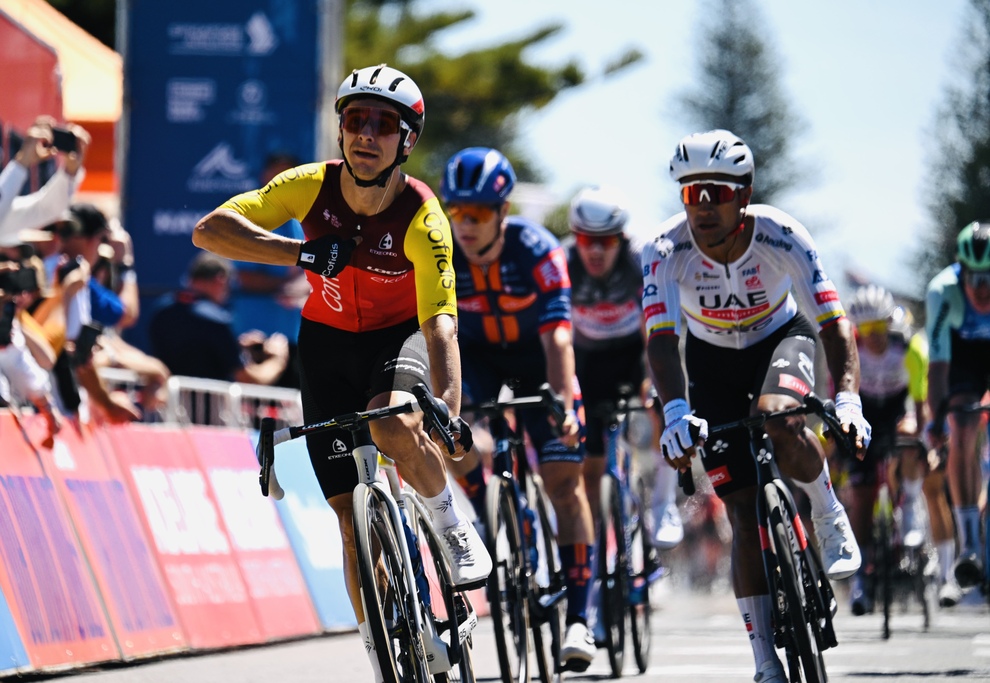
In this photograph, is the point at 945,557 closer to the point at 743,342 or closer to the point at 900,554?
the point at 900,554

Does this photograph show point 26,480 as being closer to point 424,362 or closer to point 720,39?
point 424,362

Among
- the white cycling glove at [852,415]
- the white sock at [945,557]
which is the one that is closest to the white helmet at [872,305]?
the white sock at [945,557]

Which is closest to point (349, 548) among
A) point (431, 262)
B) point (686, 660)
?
point (431, 262)

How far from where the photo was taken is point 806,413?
672cm

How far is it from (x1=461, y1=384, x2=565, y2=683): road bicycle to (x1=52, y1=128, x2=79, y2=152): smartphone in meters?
3.22

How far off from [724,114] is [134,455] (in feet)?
189

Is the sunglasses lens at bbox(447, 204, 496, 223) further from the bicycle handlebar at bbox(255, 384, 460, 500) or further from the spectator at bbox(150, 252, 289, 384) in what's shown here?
the spectator at bbox(150, 252, 289, 384)

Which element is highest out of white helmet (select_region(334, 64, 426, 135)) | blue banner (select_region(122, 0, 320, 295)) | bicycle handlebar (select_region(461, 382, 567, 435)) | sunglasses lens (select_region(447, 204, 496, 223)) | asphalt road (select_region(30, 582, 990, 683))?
blue banner (select_region(122, 0, 320, 295))

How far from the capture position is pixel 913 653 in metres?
10.4

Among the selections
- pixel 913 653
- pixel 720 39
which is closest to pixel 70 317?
pixel 913 653

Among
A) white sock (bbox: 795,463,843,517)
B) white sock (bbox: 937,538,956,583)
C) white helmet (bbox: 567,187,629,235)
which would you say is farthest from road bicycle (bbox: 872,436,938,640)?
white sock (bbox: 795,463,843,517)

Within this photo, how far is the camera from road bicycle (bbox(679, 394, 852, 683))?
20.6 feet

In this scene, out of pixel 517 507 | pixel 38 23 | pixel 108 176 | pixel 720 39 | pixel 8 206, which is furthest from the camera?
pixel 720 39

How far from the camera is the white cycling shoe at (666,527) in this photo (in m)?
11.2
